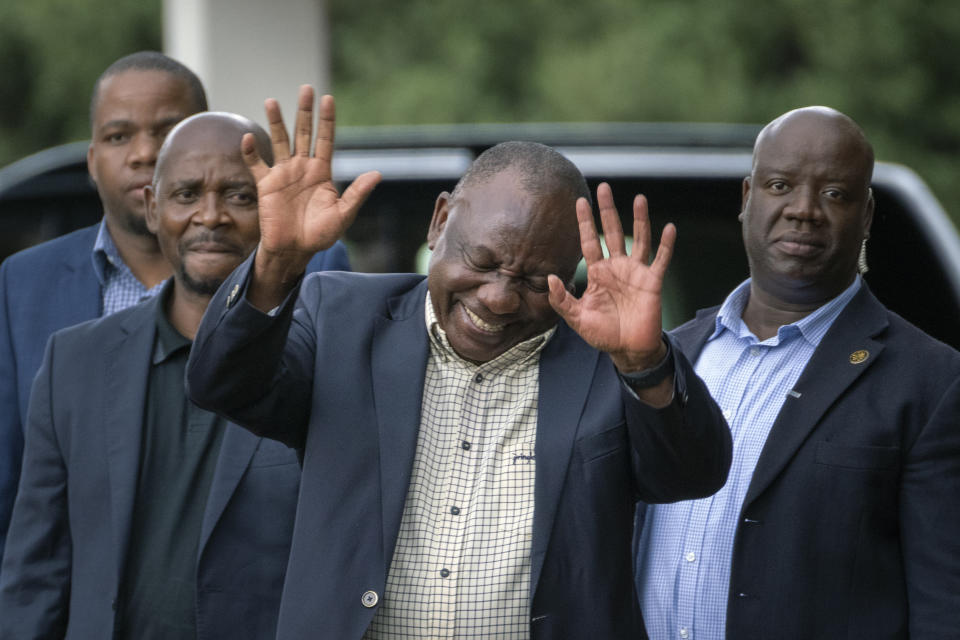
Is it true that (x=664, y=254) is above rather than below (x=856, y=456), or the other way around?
above

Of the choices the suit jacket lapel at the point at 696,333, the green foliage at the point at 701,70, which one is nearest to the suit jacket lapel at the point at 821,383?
the suit jacket lapel at the point at 696,333

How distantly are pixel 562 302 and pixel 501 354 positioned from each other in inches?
9.7

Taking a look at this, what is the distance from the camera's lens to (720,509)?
3.21m

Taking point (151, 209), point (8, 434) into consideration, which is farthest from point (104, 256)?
point (8, 434)

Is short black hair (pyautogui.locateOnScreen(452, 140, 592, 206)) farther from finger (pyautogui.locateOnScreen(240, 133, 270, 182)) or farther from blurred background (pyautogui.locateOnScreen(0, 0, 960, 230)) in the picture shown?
blurred background (pyautogui.locateOnScreen(0, 0, 960, 230))

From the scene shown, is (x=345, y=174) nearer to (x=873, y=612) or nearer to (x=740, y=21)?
(x=873, y=612)

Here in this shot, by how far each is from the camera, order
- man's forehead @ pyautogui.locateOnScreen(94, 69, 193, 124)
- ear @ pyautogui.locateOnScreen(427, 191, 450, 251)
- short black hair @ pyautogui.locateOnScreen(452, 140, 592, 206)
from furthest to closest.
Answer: man's forehead @ pyautogui.locateOnScreen(94, 69, 193, 124)
ear @ pyautogui.locateOnScreen(427, 191, 450, 251)
short black hair @ pyautogui.locateOnScreen(452, 140, 592, 206)

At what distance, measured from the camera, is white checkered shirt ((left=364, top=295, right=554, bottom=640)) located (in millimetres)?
2590

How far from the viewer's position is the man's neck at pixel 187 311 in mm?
3371

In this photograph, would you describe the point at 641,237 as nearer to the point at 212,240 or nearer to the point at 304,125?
the point at 304,125

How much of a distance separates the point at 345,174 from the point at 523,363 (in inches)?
96.5

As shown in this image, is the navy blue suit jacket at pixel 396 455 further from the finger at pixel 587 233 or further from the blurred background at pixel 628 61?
the blurred background at pixel 628 61

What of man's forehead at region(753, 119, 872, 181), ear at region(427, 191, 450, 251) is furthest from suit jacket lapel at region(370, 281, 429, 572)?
man's forehead at region(753, 119, 872, 181)

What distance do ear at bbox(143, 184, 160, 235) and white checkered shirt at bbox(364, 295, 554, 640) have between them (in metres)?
1.12
